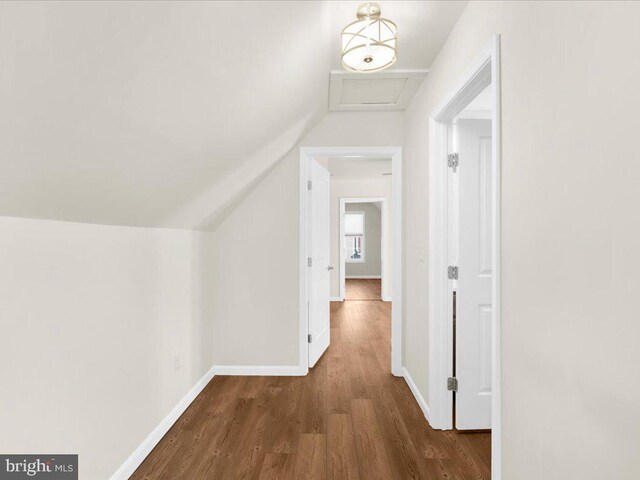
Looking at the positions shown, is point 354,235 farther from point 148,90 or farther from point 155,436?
point 148,90

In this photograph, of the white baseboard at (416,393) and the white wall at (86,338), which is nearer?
the white wall at (86,338)

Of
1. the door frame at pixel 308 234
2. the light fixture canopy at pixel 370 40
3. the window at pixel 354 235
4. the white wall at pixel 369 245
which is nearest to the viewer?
the light fixture canopy at pixel 370 40

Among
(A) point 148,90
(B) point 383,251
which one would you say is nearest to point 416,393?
(A) point 148,90

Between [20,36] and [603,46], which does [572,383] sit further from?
[20,36]

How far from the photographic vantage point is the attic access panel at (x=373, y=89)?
8.08 ft

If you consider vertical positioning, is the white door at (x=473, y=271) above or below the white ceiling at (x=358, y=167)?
below

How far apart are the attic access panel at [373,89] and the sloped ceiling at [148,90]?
0.21m

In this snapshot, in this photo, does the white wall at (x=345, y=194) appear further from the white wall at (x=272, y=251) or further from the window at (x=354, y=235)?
the window at (x=354, y=235)

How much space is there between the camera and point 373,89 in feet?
8.78

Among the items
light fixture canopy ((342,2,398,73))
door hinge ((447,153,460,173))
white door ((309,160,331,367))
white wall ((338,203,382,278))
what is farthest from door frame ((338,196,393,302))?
light fixture canopy ((342,2,398,73))

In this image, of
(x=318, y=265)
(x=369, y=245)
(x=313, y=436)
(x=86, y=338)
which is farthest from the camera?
(x=369, y=245)

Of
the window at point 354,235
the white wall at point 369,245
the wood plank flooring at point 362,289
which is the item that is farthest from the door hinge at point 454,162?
the window at point 354,235

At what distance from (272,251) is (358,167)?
322cm

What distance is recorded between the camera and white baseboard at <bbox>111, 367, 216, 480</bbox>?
5.84 ft
